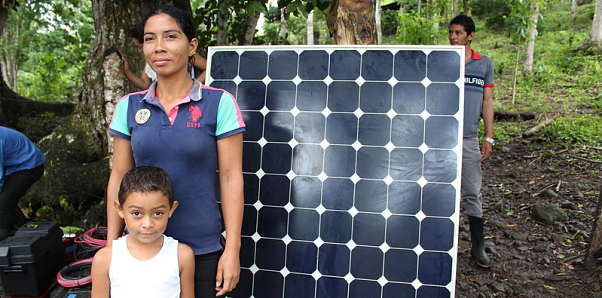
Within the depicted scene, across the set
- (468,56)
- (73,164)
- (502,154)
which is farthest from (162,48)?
(502,154)

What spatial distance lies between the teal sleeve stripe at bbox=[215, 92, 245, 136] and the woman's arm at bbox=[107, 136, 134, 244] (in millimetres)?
434

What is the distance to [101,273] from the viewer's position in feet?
6.14

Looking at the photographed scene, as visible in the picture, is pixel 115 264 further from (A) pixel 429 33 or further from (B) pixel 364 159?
(A) pixel 429 33

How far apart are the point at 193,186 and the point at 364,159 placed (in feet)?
3.28

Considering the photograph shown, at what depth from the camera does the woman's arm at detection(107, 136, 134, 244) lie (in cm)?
196

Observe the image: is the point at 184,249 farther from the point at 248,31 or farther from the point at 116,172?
the point at 248,31

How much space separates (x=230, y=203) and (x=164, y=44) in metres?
0.74

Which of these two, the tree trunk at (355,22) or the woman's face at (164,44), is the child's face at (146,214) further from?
the tree trunk at (355,22)

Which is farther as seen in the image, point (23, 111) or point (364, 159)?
point (23, 111)

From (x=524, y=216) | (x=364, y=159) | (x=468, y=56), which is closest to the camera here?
(x=364, y=159)

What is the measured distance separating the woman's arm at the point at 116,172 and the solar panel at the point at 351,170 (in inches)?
30.3

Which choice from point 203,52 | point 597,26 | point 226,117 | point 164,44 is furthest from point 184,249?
point 597,26

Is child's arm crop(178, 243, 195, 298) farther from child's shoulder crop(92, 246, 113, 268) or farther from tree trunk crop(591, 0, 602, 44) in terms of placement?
tree trunk crop(591, 0, 602, 44)

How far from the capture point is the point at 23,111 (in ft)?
26.5
